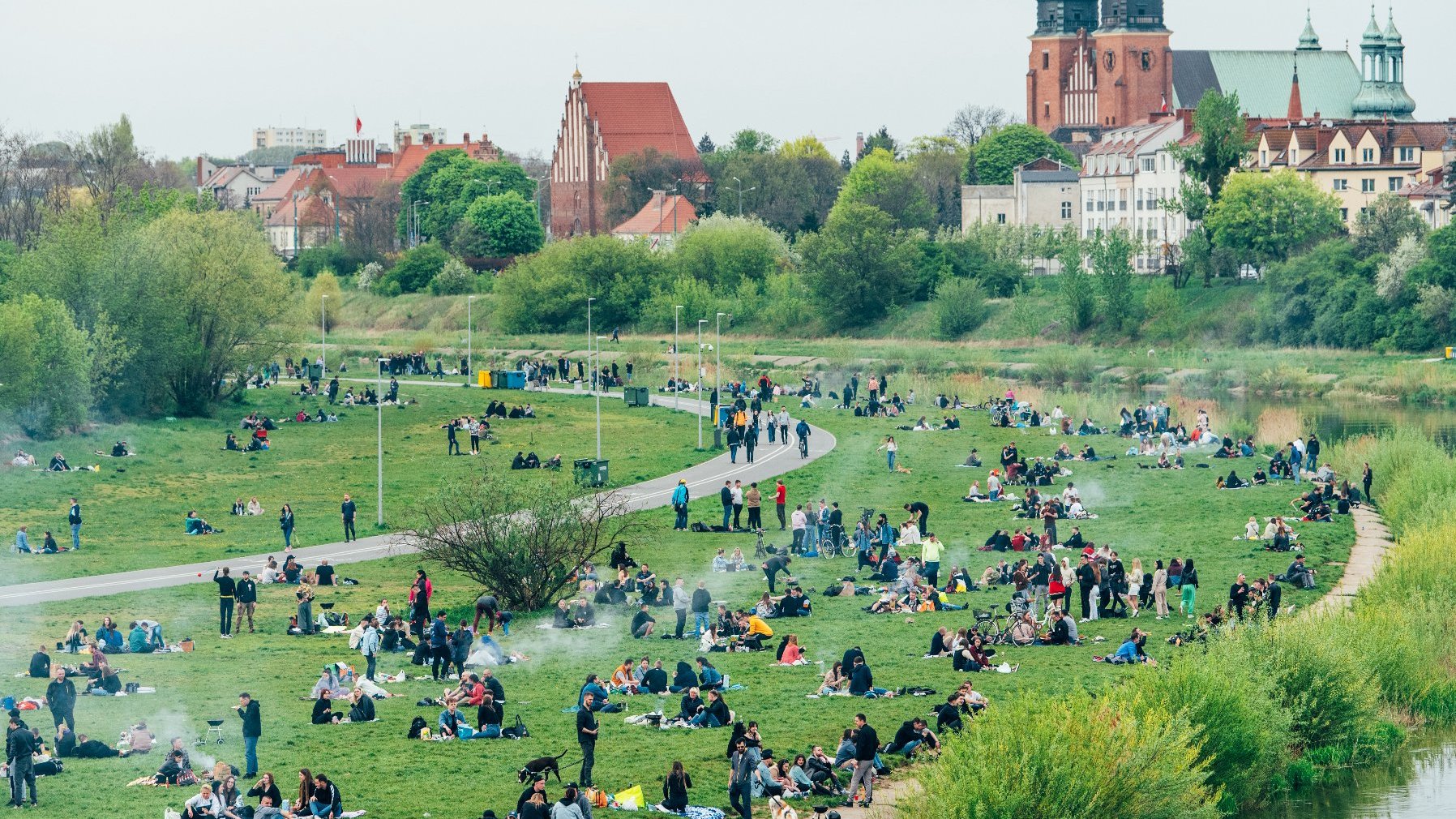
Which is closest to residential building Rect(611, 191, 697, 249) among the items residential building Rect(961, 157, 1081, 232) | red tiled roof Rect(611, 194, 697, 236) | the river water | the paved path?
red tiled roof Rect(611, 194, 697, 236)

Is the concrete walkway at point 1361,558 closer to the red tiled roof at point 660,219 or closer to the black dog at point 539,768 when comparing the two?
the black dog at point 539,768

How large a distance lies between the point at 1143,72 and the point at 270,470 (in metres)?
114

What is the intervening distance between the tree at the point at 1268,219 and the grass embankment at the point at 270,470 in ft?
126

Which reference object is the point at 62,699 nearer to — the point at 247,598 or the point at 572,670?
the point at 572,670

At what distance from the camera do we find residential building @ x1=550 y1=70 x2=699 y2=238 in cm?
14525

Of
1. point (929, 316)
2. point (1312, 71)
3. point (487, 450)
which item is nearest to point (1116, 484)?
point (487, 450)

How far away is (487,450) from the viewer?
61.0 meters

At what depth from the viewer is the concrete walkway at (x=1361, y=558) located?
34.3 m

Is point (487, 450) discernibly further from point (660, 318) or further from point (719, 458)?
point (660, 318)

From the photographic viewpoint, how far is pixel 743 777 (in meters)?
22.6

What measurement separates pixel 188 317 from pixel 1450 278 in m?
51.9

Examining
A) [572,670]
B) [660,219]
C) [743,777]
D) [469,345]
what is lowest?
[572,670]

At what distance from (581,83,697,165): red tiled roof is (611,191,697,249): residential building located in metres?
6.99

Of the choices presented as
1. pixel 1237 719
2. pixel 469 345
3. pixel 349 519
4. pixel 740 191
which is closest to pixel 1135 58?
pixel 740 191
